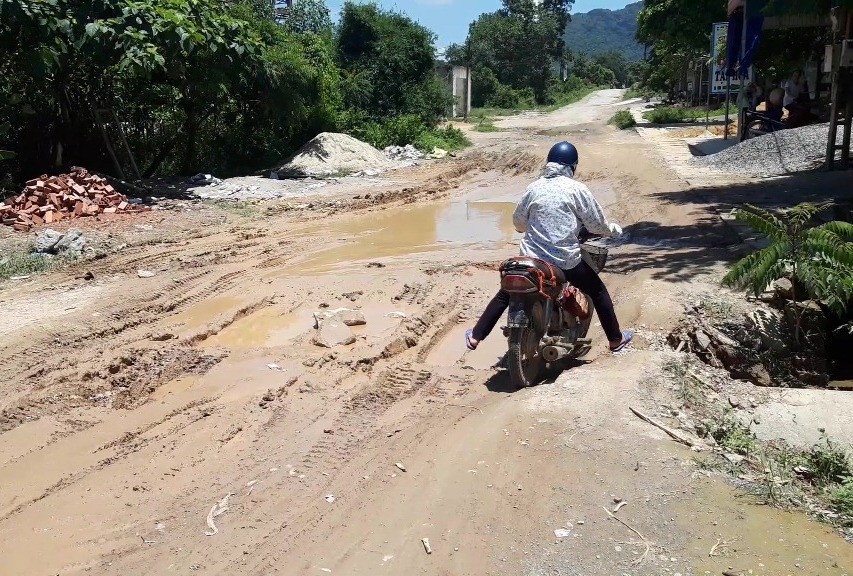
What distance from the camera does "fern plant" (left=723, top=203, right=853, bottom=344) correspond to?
18.4 feet

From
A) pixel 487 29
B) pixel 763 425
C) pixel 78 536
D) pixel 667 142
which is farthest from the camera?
pixel 487 29

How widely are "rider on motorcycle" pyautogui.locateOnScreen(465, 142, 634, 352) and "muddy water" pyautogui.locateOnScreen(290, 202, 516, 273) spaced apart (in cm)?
460

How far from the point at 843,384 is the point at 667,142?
678 inches

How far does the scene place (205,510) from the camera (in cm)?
395

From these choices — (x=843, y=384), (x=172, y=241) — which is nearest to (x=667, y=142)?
(x=172, y=241)

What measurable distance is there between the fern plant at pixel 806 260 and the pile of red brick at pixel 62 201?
11096 mm

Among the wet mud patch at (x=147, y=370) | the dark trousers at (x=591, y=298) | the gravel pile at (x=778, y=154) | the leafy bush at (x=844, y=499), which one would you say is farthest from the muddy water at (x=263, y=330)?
the gravel pile at (x=778, y=154)

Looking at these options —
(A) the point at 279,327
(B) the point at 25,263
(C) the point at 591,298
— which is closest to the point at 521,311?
(C) the point at 591,298

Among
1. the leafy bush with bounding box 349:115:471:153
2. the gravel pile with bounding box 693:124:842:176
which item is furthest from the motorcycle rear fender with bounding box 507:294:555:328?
the leafy bush with bounding box 349:115:471:153

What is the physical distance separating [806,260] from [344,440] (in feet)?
12.0

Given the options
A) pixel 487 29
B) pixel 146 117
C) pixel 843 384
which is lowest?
pixel 843 384

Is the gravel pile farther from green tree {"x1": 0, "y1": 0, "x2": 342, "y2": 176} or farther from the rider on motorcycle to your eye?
the rider on motorcycle

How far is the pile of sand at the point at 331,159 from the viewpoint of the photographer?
19.0 meters

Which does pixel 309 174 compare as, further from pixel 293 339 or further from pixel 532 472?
pixel 532 472
